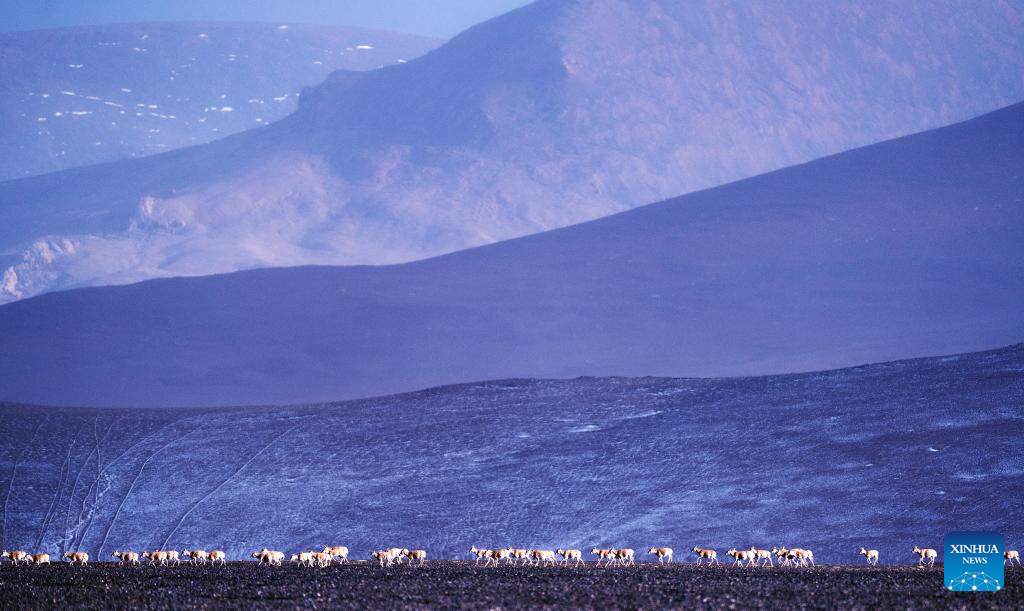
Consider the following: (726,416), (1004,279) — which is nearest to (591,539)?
(726,416)

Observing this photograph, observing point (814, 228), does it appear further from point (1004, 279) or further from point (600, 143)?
point (600, 143)

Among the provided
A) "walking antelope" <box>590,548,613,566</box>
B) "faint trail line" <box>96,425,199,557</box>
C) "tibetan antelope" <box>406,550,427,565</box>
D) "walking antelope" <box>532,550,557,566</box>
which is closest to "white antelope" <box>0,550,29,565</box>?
"faint trail line" <box>96,425,199,557</box>

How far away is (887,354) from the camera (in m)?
73.3

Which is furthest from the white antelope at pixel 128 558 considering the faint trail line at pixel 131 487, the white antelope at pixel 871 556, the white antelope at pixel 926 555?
the white antelope at pixel 926 555

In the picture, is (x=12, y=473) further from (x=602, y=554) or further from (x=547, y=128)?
(x=547, y=128)

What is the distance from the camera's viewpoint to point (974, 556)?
16391 millimetres

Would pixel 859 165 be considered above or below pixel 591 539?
above

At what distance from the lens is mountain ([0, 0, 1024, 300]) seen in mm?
156625

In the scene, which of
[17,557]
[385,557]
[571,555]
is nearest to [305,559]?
[385,557]

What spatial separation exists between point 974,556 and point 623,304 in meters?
74.6

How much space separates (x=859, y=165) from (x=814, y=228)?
15750mm

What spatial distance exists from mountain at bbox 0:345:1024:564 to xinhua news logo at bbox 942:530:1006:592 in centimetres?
1371

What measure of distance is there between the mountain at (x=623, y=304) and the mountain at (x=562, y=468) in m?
26.2

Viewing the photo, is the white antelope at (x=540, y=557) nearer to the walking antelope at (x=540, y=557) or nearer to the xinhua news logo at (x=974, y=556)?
the walking antelope at (x=540, y=557)
